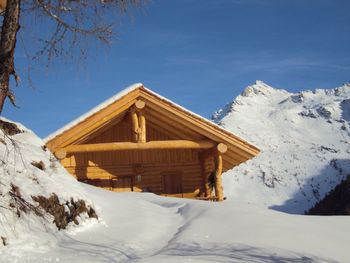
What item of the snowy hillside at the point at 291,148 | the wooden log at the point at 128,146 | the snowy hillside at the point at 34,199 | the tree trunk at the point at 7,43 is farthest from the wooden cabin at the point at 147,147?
the snowy hillside at the point at 291,148

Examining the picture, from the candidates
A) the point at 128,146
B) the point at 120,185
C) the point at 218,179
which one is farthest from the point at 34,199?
the point at 120,185

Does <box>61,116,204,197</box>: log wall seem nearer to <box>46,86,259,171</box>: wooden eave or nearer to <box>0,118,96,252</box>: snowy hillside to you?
<box>46,86,259,171</box>: wooden eave

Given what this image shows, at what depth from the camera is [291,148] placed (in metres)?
127

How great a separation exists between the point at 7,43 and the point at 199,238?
12.9 ft

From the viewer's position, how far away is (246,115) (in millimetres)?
166750

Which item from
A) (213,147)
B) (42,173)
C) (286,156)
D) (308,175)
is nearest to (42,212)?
(42,173)

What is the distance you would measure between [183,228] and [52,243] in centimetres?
251

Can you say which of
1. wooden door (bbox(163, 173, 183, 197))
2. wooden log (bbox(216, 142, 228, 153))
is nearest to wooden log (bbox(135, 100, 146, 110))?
wooden log (bbox(216, 142, 228, 153))

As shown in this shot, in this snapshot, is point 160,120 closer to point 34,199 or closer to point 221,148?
point 221,148

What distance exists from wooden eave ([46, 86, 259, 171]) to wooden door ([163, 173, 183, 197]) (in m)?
1.90

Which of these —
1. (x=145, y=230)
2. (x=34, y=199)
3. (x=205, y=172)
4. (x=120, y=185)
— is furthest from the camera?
(x=205, y=172)

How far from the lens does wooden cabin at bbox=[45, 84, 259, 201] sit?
15602 mm

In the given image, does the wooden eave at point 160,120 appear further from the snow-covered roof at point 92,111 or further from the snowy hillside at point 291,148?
the snowy hillside at point 291,148

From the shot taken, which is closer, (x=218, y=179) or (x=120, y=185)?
(x=218, y=179)
